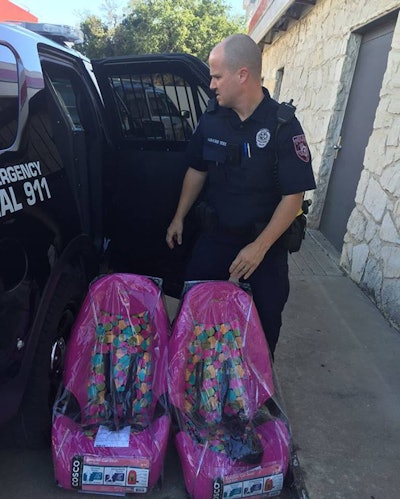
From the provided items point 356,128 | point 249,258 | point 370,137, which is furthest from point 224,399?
point 356,128

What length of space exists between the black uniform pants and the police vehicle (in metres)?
0.37

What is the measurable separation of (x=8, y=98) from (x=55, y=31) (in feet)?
3.32

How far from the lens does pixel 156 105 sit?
2.61 m

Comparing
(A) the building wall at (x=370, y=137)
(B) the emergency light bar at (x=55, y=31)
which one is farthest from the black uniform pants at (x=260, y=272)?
Answer: (A) the building wall at (x=370, y=137)

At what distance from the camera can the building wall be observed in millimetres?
3537

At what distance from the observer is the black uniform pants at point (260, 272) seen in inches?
89.2

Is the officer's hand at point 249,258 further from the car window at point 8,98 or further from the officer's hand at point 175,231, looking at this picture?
the car window at point 8,98

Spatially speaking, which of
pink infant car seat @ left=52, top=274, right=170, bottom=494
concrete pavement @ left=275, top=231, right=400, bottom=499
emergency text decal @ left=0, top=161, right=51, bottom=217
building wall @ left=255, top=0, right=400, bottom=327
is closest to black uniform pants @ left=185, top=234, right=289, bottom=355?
pink infant car seat @ left=52, top=274, right=170, bottom=494

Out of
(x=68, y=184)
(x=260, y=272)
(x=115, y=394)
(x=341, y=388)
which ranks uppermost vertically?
(x=68, y=184)

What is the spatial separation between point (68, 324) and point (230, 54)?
1514 millimetres

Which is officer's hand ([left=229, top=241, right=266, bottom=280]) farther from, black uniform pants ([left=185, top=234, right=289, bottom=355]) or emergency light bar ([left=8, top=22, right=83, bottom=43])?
emergency light bar ([left=8, top=22, right=83, bottom=43])

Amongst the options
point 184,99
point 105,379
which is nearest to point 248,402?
point 105,379

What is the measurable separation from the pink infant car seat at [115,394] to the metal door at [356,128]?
10.4ft

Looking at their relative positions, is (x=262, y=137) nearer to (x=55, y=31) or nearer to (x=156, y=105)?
(x=156, y=105)
